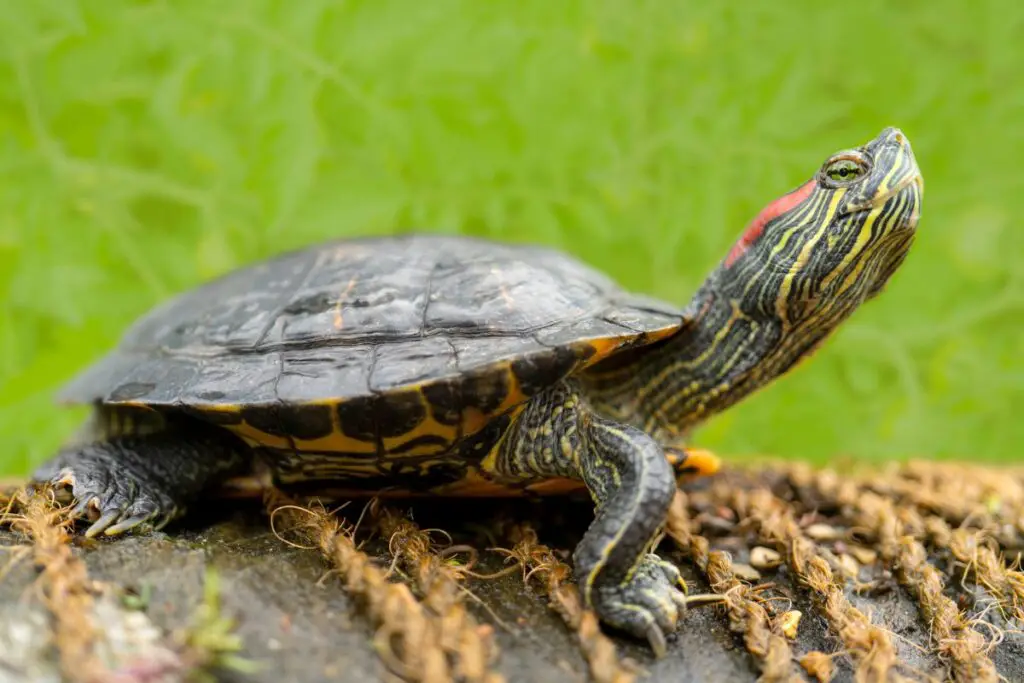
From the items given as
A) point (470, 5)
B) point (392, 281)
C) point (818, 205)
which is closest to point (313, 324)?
point (392, 281)

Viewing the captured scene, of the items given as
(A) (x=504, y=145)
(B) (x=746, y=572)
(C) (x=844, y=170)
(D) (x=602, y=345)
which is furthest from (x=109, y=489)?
(A) (x=504, y=145)

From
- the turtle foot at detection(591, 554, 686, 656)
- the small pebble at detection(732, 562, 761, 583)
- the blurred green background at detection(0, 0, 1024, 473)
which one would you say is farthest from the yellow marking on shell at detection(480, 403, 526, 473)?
the blurred green background at detection(0, 0, 1024, 473)

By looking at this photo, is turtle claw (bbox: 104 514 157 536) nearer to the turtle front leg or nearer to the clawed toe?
the clawed toe

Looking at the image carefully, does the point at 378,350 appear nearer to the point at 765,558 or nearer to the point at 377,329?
the point at 377,329

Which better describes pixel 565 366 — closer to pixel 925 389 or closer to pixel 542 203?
pixel 542 203

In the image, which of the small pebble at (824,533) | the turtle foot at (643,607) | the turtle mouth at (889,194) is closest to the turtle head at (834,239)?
the turtle mouth at (889,194)

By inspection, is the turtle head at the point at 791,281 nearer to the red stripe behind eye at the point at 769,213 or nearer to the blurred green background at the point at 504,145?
the red stripe behind eye at the point at 769,213
